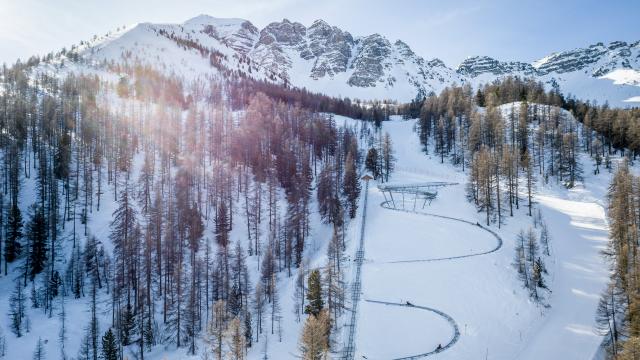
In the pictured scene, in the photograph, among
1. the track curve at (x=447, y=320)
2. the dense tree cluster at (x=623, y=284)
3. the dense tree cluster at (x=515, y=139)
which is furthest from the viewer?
the dense tree cluster at (x=515, y=139)

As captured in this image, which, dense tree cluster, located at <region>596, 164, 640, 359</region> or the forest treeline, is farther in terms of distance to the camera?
the forest treeline

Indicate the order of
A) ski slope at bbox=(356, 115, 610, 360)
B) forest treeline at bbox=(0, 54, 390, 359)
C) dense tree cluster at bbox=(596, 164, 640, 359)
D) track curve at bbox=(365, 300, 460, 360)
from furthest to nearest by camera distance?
1. forest treeline at bbox=(0, 54, 390, 359)
2. ski slope at bbox=(356, 115, 610, 360)
3. track curve at bbox=(365, 300, 460, 360)
4. dense tree cluster at bbox=(596, 164, 640, 359)

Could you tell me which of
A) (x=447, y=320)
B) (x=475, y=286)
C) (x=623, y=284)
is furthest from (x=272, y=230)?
(x=623, y=284)

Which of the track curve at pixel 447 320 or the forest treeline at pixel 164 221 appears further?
the forest treeline at pixel 164 221

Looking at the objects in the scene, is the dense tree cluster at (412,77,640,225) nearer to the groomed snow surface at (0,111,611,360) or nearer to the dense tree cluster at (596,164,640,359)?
the groomed snow surface at (0,111,611,360)

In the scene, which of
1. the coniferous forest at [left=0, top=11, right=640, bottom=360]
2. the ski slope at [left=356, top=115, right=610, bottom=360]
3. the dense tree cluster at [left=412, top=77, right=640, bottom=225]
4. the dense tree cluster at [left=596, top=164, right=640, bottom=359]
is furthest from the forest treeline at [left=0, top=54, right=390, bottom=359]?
the dense tree cluster at [left=596, top=164, right=640, bottom=359]

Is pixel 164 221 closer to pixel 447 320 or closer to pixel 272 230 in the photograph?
pixel 272 230

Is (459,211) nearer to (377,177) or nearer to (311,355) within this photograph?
(377,177)

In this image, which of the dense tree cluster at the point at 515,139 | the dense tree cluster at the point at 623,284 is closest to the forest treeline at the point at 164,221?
the dense tree cluster at the point at 515,139

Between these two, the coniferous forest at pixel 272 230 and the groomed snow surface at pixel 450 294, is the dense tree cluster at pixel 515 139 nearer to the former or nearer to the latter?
the coniferous forest at pixel 272 230
